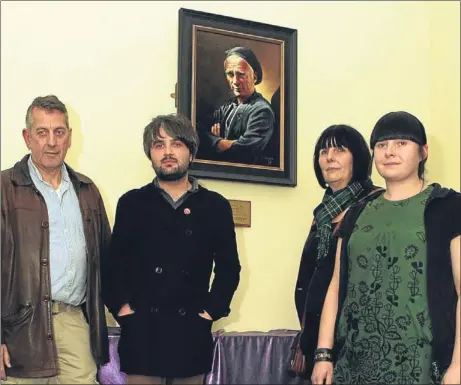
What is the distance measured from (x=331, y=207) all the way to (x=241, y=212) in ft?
4.13

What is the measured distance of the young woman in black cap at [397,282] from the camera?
219 centimetres

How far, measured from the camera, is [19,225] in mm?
2904

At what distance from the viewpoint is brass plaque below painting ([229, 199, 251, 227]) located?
4102 millimetres

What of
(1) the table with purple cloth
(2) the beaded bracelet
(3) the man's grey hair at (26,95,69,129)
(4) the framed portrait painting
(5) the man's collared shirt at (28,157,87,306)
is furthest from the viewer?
(4) the framed portrait painting

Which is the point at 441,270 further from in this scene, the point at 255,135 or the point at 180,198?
the point at 255,135

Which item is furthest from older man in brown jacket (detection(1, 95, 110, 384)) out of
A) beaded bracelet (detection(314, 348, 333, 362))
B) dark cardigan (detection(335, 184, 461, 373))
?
dark cardigan (detection(335, 184, 461, 373))

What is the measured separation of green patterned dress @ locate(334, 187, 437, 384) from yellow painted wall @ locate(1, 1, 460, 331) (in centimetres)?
173

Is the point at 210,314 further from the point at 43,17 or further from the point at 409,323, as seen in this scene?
the point at 43,17

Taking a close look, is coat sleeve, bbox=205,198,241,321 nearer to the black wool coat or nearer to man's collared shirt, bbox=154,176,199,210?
the black wool coat

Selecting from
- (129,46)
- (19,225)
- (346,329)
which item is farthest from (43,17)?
(346,329)

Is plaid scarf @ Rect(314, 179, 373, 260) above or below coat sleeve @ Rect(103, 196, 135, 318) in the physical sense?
above

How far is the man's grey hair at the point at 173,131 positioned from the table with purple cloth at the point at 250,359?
0.95m

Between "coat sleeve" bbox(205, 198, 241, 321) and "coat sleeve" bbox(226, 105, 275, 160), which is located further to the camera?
"coat sleeve" bbox(226, 105, 275, 160)

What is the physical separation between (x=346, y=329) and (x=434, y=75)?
291 centimetres
